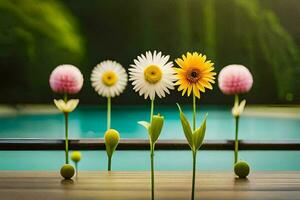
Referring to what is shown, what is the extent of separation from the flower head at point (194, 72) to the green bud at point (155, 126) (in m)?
0.07

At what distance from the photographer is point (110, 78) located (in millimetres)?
928

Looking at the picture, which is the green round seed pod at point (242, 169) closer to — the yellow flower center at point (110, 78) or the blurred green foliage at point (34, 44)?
the yellow flower center at point (110, 78)

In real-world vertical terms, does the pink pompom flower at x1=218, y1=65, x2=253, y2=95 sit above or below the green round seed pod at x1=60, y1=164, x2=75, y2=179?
above

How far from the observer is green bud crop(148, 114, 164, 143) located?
78cm

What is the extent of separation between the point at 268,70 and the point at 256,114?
85 cm

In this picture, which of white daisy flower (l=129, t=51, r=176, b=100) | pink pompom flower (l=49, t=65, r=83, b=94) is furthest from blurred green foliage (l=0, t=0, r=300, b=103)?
white daisy flower (l=129, t=51, r=176, b=100)

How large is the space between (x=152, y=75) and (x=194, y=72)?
0.08 m

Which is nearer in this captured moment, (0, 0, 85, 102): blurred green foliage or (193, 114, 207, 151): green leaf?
(193, 114, 207, 151): green leaf

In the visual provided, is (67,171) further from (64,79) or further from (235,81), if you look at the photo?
(235,81)

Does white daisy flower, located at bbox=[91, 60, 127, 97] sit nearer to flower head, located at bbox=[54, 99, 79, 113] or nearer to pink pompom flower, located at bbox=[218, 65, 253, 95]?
flower head, located at bbox=[54, 99, 79, 113]

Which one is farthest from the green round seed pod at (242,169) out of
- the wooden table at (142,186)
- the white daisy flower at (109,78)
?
the white daisy flower at (109,78)

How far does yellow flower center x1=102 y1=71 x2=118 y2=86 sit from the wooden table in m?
0.23

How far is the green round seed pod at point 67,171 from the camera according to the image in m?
1.03

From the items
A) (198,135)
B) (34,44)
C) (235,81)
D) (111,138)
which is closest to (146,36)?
(34,44)
